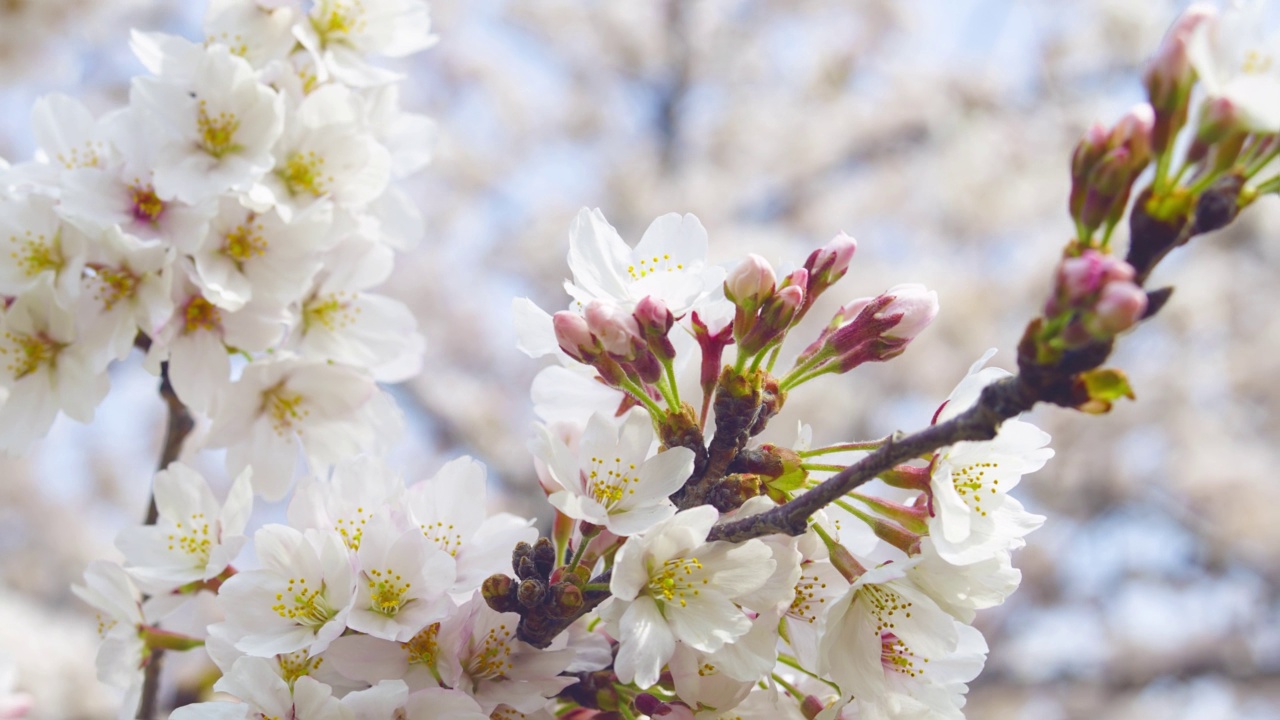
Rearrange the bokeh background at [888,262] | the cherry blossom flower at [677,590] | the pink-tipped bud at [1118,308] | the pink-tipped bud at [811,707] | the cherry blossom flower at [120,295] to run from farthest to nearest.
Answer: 1. the bokeh background at [888,262]
2. the cherry blossom flower at [120,295]
3. the pink-tipped bud at [811,707]
4. the cherry blossom flower at [677,590]
5. the pink-tipped bud at [1118,308]

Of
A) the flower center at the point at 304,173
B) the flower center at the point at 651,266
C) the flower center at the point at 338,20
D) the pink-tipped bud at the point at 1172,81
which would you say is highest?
the pink-tipped bud at the point at 1172,81

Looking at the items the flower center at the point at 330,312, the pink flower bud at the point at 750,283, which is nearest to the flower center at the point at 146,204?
the flower center at the point at 330,312

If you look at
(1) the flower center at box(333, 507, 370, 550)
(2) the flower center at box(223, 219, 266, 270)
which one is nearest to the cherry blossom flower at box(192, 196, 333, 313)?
(2) the flower center at box(223, 219, 266, 270)

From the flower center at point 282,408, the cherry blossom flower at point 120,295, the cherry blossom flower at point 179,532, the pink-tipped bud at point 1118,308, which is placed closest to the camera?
the pink-tipped bud at point 1118,308

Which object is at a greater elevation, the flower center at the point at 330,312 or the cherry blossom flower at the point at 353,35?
Answer: the cherry blossom flower at the point at 353,35

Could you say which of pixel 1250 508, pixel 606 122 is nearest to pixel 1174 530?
pixel 1250 508

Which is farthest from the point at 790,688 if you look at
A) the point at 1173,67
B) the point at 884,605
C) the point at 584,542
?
the point at 1173,67

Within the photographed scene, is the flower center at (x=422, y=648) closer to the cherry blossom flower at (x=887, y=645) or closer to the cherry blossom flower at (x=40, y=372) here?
the cherry blossom flower at (x=887, y=645)
